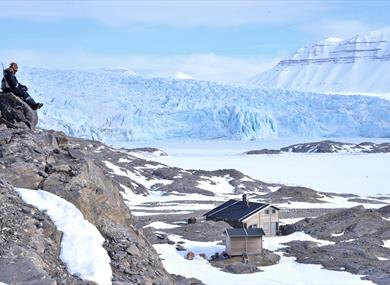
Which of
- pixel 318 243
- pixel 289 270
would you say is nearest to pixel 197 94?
pixel 318 243

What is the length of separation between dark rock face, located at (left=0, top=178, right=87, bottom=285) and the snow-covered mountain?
8507 cm

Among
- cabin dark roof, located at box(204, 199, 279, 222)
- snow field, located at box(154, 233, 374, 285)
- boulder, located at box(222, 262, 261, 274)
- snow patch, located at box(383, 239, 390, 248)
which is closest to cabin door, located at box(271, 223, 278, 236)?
cabin dark roof, located at box(204, 199, 279, 222)

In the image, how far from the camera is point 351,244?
3422 cm

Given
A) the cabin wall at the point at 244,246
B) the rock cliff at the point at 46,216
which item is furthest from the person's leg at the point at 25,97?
the cabin wall at the point at 244,246

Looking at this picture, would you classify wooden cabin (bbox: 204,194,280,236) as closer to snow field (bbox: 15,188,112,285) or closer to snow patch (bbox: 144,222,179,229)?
snow patch (bbox: 144,222,179,229)

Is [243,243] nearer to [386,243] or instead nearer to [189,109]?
[386,243]

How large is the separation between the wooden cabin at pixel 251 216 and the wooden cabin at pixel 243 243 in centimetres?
555

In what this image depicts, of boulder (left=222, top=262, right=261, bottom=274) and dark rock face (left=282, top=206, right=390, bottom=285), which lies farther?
dark rock face (left=282, top=206, right=390, bottom=285)

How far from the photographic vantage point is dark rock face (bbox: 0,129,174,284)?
31.2 ft

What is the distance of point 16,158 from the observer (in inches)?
404

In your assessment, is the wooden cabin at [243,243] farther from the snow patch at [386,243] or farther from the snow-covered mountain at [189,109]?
the snow-covered mountain at [189,109]

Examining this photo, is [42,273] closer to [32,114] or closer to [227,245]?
[32,114]

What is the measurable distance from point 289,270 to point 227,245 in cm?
393

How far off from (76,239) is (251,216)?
2807 cm
